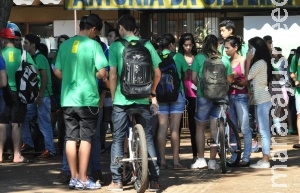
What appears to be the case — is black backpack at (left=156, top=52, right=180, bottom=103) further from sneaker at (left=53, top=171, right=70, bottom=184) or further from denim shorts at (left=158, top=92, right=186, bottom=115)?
sneaker at (left=53, top=171, right=70, bottom=184)

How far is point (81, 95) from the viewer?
11477mm

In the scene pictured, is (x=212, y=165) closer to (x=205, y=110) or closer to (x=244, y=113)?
(x=205, y=110)

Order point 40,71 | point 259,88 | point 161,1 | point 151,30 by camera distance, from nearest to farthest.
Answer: point 259,88
point 40,71
point 161,1
point 151,30

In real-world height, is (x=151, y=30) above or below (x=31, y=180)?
→ above

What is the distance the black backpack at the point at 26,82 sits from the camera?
1455 centimetres

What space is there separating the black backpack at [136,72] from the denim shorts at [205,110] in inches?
91.9

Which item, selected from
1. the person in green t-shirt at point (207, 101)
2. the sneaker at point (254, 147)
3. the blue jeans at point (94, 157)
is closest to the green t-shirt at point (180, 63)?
the person in green t-shirt at point (207, 101)

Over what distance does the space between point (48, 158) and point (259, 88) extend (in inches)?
152

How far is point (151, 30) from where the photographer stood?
19875 mm

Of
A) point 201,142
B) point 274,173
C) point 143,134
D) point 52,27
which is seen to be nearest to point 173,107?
point 201,142

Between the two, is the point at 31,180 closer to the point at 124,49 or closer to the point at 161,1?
the point at 124,49

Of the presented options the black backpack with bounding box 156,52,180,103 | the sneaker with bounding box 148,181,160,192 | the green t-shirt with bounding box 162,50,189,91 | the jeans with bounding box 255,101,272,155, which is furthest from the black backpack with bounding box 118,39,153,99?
the jeans with bounding box 255,101,272,155

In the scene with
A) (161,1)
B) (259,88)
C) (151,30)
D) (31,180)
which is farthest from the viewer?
(151,30)

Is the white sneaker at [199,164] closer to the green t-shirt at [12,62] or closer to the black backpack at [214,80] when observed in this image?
the black backpack at [214,80]
